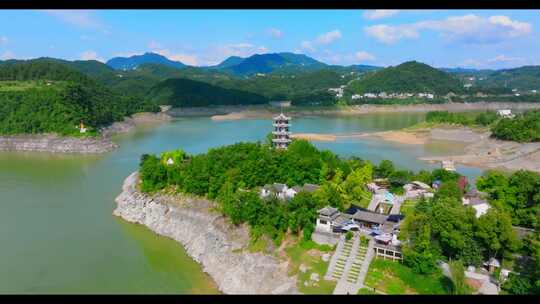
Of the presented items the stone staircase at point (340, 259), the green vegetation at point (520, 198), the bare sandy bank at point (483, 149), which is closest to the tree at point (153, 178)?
the stone staircase at point (340, 259)

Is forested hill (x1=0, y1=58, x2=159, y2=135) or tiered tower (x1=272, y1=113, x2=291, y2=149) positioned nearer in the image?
tiered tower (x1=272, y1=113, x2=291, y2=149)

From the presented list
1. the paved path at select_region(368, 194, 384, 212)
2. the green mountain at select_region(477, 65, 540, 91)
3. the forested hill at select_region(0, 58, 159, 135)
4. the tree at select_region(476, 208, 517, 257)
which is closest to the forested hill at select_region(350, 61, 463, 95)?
the green mountain at select_region(477, 65, 540, 91)

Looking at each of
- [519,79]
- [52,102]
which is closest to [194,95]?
[52,102]

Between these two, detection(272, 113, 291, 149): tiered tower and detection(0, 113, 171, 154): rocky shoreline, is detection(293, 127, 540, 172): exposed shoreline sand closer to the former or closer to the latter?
detection(272, 113, 291, 149): tiered tower
